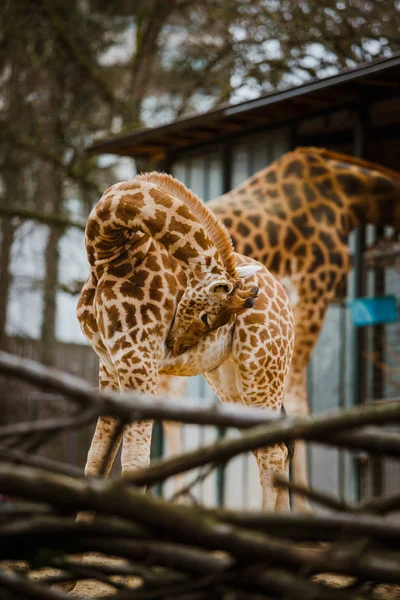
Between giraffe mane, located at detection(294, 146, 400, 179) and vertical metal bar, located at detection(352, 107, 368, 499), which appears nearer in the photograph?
giraffe mane, located at detection(294, 146, 400, 179)

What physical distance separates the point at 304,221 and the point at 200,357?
8.67 ft

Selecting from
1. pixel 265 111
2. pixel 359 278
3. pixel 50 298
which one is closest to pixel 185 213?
pixel 265 111

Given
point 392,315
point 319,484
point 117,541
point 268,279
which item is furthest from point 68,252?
point 117,541

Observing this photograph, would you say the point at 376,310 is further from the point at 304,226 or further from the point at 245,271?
the point at 245,271

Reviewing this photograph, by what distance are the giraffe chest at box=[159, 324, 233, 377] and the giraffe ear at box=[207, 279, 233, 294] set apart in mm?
369

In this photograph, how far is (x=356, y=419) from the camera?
232 centimetres

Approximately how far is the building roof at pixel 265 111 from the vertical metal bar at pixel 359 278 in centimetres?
19

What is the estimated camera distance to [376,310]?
7.88 meters

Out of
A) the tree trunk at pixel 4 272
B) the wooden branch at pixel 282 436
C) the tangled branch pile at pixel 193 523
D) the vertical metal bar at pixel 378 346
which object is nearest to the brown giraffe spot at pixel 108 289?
the tangled branch pile at pixel 193 523

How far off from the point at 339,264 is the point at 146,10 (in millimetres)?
8304

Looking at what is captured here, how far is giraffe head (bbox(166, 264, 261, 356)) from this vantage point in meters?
4.77

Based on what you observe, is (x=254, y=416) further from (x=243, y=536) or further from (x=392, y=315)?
(x=392, y=315)

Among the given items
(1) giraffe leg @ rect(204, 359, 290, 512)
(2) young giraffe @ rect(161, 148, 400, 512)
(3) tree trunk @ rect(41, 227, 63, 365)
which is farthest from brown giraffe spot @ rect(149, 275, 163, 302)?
(3) tree trunk @ rect(41, 227, 63, 365)

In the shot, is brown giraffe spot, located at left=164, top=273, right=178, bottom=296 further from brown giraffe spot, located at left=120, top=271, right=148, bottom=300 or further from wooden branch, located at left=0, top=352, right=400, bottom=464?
wooden branch, located at left=0, top=352, right=400, bottom=464
